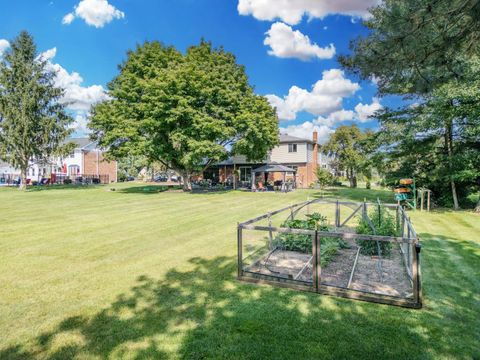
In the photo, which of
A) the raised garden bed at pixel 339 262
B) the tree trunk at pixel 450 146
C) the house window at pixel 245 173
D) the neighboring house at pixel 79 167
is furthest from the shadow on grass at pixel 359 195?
the neighboring house at pixel 79 167

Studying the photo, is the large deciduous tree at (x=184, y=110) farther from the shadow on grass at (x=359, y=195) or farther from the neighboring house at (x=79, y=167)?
the neighboring house at (x=79, y=167)

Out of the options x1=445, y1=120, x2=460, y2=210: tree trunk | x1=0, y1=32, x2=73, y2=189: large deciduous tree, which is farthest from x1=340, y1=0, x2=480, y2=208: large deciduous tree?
x1=0, y1=32, x2=73, y2=189: large deciduous tree

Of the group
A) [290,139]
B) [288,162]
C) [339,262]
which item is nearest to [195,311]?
[339,262]

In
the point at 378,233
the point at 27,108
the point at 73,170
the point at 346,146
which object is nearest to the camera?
the point at 378,233

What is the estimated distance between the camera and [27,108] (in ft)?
86.7

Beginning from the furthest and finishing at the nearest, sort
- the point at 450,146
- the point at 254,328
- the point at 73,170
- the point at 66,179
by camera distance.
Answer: the point at 73,170
the point at 66,179
the point at 450,146
the point at 254,328

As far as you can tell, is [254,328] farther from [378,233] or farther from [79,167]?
[79,167]

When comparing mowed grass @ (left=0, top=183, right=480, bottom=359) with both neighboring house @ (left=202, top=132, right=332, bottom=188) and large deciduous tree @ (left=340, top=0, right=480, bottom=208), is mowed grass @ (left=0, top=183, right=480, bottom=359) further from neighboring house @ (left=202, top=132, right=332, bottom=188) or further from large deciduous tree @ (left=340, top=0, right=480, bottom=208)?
neighboring house @ (left=202, top=132, right=332, bottom=188)

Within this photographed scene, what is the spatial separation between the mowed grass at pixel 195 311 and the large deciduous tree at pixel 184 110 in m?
15.6

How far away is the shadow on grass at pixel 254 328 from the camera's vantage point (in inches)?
123

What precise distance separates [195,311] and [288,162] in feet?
101

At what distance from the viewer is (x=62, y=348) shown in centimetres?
320

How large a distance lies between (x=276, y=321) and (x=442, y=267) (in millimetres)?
4333

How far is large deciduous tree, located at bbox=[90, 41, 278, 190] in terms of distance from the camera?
858 inches
